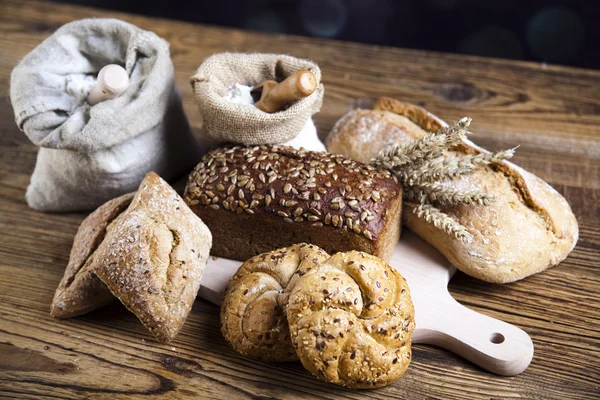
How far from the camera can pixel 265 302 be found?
1930 mm

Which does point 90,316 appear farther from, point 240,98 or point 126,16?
point 126,16

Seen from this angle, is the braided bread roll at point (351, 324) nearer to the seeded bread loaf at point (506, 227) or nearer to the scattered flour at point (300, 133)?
the seeded bread loaf at point (506, 227)

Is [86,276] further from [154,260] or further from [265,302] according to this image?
[265,302]

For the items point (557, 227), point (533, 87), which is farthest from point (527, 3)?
point (557, 227)

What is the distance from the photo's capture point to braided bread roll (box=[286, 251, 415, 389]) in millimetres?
1776

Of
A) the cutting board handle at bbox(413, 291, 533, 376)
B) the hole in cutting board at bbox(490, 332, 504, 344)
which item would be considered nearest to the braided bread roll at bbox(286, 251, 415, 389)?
the cutting board handle at bbox(413, 291, 533, 376)

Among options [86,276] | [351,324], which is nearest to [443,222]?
[351,324]

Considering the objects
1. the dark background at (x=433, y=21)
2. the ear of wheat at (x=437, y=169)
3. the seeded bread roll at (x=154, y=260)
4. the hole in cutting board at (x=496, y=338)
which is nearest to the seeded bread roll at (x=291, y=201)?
the ear of wheat at (x=437, y=169)

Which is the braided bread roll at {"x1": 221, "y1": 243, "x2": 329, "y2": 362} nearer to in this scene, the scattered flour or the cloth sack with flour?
the scattered flour

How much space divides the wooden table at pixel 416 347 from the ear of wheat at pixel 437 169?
28 centimetres

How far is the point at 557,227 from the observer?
225cm

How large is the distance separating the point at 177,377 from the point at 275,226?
1.93ft

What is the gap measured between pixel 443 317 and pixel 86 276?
1.14 meters

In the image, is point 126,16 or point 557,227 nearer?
point 557,227
